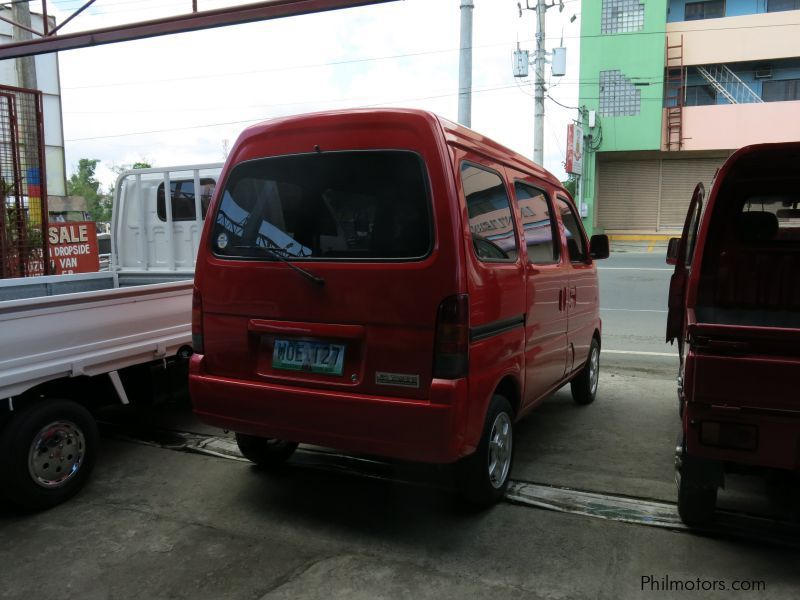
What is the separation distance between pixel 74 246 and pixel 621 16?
24.4 metres

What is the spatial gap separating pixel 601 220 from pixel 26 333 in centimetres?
2932

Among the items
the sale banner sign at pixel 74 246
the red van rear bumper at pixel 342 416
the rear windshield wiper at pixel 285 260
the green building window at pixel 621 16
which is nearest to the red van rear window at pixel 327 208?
the rear windshield wiper at pixel 285 260

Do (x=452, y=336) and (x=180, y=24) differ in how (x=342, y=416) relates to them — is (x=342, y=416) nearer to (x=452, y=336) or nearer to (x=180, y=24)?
(x=452, y=336)

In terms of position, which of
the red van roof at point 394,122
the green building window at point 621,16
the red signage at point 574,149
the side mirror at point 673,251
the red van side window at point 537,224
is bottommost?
the side mirror at point 673,251

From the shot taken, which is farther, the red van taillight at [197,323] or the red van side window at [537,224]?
the red van side window at [537,224]

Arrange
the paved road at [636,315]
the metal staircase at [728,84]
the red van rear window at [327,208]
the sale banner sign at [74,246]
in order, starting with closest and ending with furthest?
1. the red van rear window at [327,208]
2. the paved road at [636,315]
3. the sale banner sign at [74,246]
4. the metal staircase at [728,84]

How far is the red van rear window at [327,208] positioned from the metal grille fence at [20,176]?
471cm

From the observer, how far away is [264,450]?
160 inches

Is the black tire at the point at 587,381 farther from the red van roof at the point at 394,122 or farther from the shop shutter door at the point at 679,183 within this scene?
the shop shutter door at the point at 679,183

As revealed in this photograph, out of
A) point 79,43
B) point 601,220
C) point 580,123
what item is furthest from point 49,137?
point 601,220

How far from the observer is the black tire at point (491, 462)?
335cm

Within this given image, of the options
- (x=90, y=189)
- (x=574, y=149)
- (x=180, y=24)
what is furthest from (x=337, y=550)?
(x=90, y=189)

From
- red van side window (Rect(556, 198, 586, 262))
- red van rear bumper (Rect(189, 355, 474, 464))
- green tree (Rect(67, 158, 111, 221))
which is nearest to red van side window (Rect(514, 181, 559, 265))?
red van side window (Rect(556, 198, 586, 262))

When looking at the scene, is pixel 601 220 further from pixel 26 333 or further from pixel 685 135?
pixel 26 333
